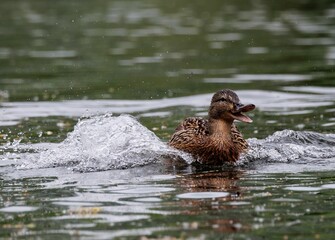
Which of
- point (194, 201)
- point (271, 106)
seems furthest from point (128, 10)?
point (194, 201)

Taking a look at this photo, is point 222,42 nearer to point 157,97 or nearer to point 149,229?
point 157,97

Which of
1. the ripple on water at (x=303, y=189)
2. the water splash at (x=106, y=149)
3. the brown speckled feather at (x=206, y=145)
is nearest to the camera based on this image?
the ripple on water at (x=303, y=189)

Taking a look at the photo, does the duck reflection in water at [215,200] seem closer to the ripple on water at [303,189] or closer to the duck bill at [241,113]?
the ripple on water at [303,189]

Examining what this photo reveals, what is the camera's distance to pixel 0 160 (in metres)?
14.0

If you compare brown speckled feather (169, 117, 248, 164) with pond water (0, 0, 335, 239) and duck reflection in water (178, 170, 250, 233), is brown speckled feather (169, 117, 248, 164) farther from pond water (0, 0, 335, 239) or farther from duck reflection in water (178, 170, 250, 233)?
duck reflection in water (178, 170, 250, 233)

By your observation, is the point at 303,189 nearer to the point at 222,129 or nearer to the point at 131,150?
the point at 222,129

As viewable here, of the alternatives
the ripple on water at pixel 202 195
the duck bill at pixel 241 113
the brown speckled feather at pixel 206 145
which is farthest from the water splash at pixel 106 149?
the ripple on water at pixel 202 195

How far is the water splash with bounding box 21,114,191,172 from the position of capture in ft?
44.3

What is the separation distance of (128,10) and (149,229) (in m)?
34.6

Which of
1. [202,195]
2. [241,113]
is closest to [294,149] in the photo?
[241,113]

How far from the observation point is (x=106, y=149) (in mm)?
14086

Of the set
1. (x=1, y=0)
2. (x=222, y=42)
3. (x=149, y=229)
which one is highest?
(x=1, y=0)

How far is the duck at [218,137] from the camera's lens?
45.0ft

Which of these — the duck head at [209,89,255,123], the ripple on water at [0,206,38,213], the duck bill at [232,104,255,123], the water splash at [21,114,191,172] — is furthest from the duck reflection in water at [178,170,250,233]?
the ripple on water at [0,206,38,213]
